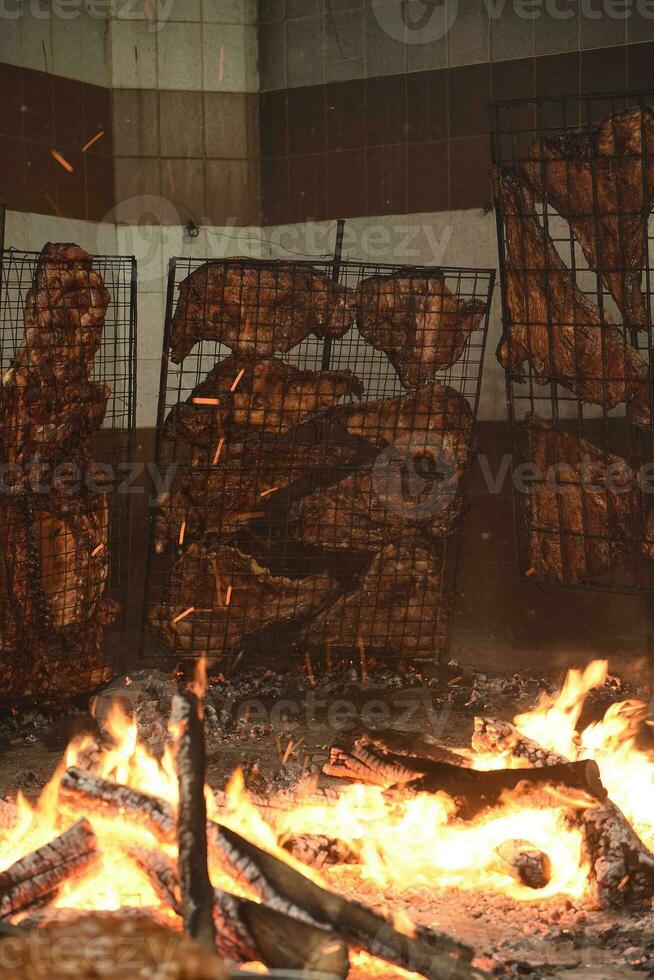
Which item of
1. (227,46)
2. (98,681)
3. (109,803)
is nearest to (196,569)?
(98,681)

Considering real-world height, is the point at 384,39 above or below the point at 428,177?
above

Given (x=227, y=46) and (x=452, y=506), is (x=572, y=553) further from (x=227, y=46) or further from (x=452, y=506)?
(x=227, y=46)

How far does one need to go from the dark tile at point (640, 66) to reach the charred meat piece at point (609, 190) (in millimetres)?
1463

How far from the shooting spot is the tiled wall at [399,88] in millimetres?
6305

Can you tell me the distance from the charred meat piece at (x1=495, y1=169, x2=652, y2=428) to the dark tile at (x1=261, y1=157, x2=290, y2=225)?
2150 millimetres

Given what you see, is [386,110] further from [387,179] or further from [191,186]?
[191,186]

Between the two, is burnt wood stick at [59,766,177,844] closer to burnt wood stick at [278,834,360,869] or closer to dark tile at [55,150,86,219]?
burnt wood stick at [278,834,360,869]

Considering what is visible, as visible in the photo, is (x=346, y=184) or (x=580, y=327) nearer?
(x=580, y=327)

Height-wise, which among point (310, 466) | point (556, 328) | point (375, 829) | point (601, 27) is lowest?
point (375, 829)

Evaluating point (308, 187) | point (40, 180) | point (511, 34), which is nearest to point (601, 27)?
point (511, 34)

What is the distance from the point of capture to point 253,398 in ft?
18.6

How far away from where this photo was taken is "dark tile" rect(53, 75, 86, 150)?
6.43 m

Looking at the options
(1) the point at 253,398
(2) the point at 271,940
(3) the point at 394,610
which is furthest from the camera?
(3) the point at 394,610

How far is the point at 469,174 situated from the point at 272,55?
1.52 metres
